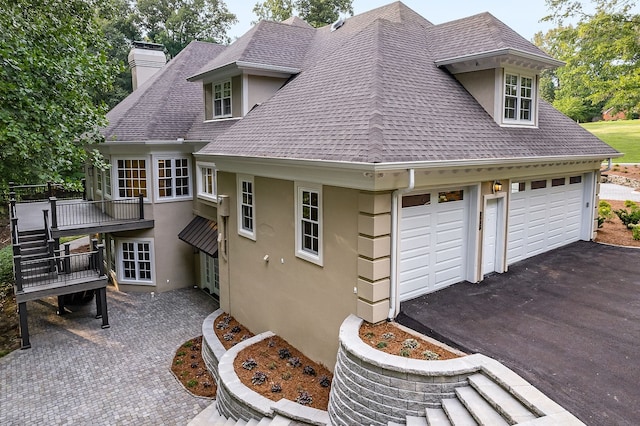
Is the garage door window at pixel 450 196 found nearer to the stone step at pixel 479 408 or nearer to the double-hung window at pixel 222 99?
the stone step at pixel 479 408

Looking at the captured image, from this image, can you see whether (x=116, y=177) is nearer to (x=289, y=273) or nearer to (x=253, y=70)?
(x=253, y=70)

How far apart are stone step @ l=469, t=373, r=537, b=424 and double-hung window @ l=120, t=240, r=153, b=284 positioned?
44.9ft

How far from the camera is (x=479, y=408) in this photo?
5.18 m

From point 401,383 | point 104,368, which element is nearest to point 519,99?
point 401,383

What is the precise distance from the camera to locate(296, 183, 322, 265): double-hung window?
27.3 feet

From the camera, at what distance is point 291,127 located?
373 inches

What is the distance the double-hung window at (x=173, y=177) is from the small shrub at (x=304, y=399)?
36.3 ft

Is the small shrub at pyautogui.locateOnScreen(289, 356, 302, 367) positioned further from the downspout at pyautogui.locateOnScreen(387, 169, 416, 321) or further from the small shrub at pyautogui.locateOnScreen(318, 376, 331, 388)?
the downspout at pyautogui.locateOnScreen(387, 169, 416, 321)

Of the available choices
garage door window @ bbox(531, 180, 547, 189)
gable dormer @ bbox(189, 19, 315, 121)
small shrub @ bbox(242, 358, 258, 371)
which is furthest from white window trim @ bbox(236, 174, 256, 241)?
garage door window @ bbox(531, 180, 547, 189)

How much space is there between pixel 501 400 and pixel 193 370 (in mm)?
7810

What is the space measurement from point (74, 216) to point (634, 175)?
3395cm

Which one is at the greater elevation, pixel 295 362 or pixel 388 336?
pixel 388 336

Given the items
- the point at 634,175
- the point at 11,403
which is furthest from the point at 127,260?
the point at 634,175

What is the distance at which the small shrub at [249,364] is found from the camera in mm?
8510
